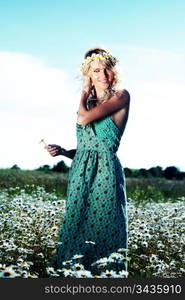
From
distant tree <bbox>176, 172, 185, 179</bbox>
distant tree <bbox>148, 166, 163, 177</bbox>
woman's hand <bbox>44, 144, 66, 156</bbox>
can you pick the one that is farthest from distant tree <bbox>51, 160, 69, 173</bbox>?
woman's hand <bbox>44, 144, 66, 156</bbox>

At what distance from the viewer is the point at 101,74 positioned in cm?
505

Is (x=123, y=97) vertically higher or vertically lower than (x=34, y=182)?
higher

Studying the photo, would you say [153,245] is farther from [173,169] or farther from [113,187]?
[173,169]

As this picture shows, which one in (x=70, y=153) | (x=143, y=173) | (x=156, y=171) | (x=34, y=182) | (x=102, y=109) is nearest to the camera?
(x=102, y=109)

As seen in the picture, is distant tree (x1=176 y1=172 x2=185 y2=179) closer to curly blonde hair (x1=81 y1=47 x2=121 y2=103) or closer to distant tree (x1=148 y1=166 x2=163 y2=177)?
distant tree (x1=148 y1=166 x2=163 y2=177)

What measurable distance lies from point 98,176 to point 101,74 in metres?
0.91

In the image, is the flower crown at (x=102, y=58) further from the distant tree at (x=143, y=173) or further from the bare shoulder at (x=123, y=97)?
the distant tree at (x=143, y=173)

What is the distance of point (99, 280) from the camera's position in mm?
4242

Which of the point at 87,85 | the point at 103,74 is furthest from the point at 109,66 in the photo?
the point at 87,85

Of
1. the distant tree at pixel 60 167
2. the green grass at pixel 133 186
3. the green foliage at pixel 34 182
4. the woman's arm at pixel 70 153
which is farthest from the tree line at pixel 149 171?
the woman's arm at pixel 70 153

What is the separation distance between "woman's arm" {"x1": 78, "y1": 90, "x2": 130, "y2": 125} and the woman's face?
0.50ft

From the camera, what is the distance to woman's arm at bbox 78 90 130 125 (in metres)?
4.93

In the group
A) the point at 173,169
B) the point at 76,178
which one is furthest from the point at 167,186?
the point at 76,178

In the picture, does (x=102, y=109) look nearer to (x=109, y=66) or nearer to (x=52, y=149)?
(x=109, y=66)
